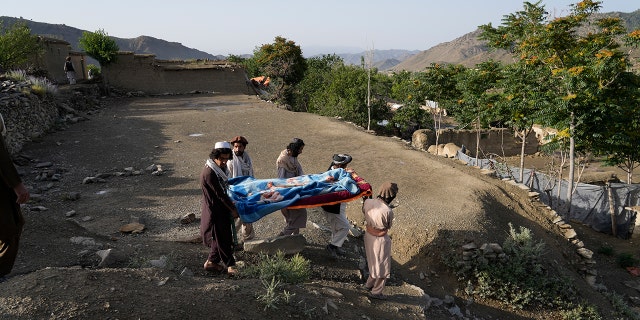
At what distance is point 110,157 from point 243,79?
14.3 meters

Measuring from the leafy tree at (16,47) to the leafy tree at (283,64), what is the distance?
10767 mm

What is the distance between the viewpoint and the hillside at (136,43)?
276 feet

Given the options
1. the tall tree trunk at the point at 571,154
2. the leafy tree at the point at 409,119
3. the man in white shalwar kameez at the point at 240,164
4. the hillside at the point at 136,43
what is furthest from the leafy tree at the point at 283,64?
the hillside at the point at 136,43

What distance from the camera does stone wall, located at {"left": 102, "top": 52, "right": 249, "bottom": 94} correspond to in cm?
2133

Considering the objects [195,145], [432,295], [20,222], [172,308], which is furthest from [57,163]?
[432,295]

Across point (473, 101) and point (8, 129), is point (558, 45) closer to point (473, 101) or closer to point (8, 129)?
point (473, 101)

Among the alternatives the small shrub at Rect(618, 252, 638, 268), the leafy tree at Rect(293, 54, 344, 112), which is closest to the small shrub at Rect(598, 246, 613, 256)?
the small shrub at Rect(618, 252, 638, 268)

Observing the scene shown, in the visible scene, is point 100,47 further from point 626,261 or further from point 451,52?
point 451,52

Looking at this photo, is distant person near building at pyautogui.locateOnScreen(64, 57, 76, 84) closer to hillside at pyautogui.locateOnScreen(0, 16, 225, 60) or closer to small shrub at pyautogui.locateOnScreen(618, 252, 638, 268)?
small shrub at pyautogui.locateOnScreen(618, 252, 638, 268)

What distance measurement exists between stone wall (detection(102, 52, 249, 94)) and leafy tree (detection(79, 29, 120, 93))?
35 cm

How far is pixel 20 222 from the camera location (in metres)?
3.59

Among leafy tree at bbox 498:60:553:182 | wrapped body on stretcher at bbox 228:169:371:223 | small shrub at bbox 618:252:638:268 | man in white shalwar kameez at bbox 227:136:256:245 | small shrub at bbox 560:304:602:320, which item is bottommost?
small shrub at bbox 618:252:638:268

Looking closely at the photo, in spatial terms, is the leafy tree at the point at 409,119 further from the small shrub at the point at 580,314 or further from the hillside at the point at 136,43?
the hillside at the point at 136,43

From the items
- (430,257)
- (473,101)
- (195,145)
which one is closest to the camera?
(430,257)
